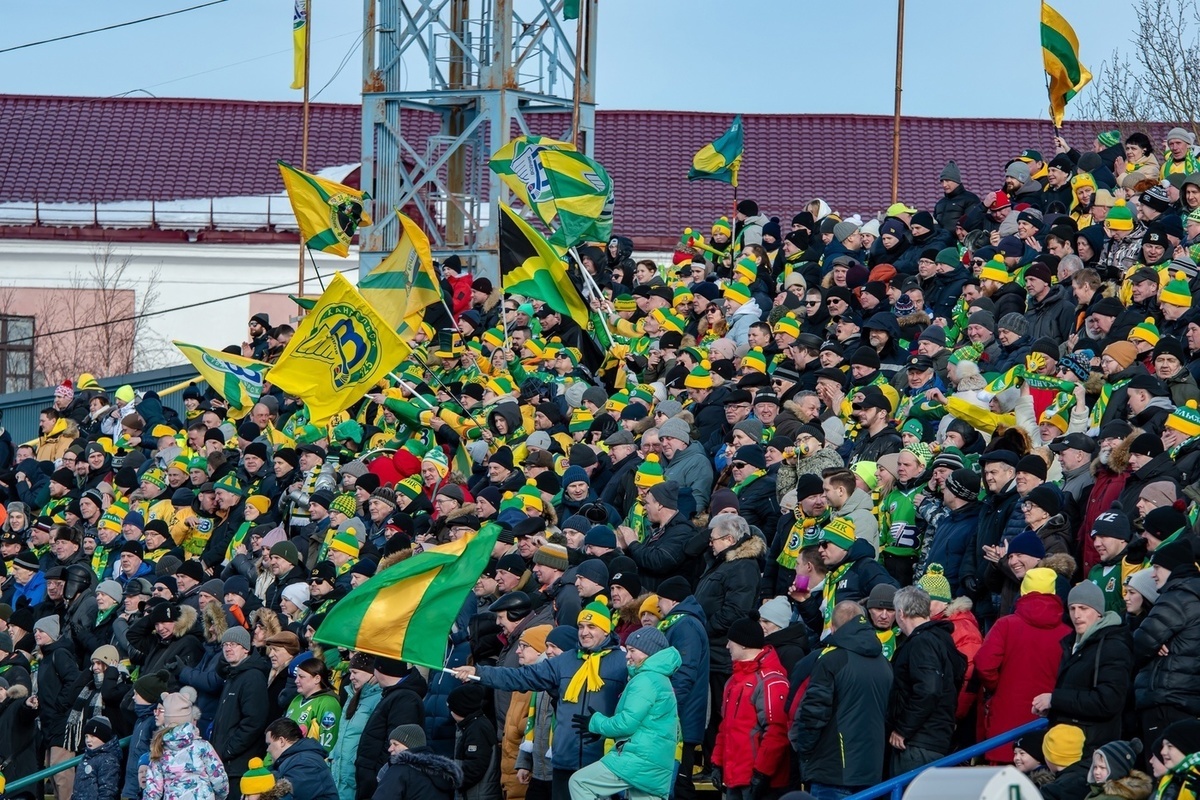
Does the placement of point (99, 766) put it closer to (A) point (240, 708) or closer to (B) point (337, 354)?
(A) point (240, 708)

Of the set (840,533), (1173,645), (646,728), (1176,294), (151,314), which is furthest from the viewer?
(151,314)

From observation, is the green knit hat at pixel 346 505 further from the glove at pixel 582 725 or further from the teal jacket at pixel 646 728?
the teal jacket at pixel 646 728

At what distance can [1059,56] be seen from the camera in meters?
23.2

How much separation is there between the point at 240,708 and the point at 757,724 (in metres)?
4.49

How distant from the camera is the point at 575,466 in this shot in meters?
16.2

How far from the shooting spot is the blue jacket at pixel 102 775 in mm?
15789

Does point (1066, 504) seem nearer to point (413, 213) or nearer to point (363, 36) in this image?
point (363, 36)

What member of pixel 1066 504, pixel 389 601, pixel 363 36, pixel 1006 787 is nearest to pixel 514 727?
pixel 389 601

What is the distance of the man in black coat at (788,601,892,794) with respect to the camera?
473 inches

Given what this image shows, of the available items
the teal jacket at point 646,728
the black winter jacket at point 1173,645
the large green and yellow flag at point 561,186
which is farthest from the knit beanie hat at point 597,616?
the large green and yellow flag at point 561,186

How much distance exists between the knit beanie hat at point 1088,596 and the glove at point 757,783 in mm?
2391

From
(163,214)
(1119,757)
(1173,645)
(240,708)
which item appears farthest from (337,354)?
(163,214)

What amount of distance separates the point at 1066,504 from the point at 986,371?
10.7ft

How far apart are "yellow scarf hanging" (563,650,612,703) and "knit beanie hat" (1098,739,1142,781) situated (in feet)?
12.0
